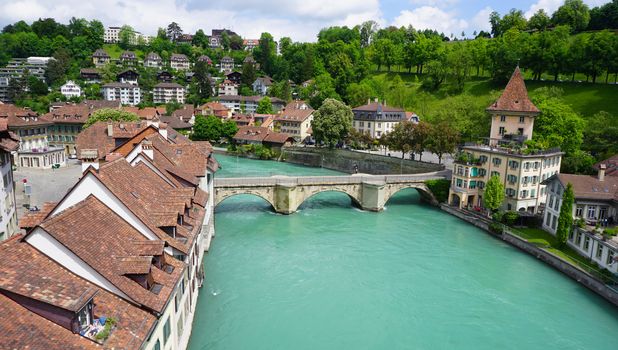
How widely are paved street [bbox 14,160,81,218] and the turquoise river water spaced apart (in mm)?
14750

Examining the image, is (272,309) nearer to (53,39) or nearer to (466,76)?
(466,76)

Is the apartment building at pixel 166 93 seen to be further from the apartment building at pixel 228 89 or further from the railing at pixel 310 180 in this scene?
the railing at pixel 310 180

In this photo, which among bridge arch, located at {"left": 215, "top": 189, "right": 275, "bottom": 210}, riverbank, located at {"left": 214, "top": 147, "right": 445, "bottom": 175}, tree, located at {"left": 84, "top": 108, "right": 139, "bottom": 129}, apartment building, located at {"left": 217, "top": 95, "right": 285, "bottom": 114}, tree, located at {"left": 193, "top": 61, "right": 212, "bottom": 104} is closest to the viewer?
bridge arch, located at {"left": 215, "top": 189, "right": 275, "bottom": 210}

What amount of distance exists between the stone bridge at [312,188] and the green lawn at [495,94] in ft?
87.2

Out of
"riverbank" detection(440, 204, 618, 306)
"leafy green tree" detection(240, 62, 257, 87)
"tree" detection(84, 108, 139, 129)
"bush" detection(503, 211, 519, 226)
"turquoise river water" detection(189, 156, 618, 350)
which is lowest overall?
"turquoise river water" detection(189, 156, 618, 350)

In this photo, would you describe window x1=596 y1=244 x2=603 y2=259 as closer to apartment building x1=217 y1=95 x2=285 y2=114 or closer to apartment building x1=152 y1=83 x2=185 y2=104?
apartment building x1=217 y1=95 x2=285 y2=114

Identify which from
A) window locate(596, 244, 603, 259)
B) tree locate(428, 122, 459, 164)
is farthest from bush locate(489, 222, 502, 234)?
tree locate(428, 122, 459, 164)

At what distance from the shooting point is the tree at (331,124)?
7944 centimetres

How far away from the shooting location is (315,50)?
14700 centimetres

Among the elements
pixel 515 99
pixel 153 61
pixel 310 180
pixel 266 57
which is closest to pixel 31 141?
pixel 310 180

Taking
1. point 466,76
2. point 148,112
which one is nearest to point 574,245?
point 466,76

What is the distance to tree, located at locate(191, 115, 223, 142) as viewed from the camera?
92312mm

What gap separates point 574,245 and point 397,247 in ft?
44.0

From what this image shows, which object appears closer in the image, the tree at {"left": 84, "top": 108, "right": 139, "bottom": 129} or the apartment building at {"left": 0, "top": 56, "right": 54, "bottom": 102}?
the tree at {"left": 84, "top": 108, "right": 139, "bottom": 129}
